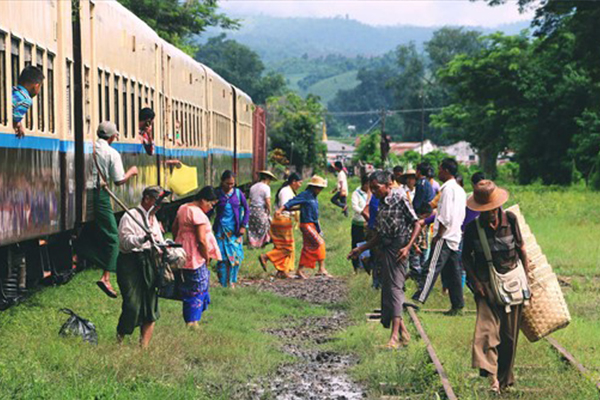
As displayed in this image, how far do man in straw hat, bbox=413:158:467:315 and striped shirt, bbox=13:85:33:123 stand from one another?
5093 millimetres

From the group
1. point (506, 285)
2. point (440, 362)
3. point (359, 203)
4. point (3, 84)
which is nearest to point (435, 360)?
point (440, 362)

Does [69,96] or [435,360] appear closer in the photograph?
[435,360]

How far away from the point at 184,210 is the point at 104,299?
8.28 ft

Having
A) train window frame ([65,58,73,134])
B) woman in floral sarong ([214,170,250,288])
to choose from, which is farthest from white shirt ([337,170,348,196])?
train window frame ([65,58,73,134])

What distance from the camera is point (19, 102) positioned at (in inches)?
373

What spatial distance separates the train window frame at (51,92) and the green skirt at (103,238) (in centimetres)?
138

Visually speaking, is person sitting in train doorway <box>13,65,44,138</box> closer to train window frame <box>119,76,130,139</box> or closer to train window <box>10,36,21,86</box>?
train window <box>10,36,21,86</box>

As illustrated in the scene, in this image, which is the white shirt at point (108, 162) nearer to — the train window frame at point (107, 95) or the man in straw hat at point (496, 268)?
the train window frame at point (107, 95)

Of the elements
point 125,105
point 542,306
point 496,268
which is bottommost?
point 542,306

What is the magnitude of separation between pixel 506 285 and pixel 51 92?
5208mm

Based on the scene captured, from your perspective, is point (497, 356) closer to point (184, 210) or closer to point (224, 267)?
point (184, 210)

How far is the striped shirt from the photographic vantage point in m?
9.46

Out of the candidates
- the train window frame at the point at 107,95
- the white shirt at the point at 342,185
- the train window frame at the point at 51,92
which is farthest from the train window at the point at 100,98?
the white shirt at the point at 342,185

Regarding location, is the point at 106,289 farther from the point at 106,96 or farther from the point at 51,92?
the point at 106,96
